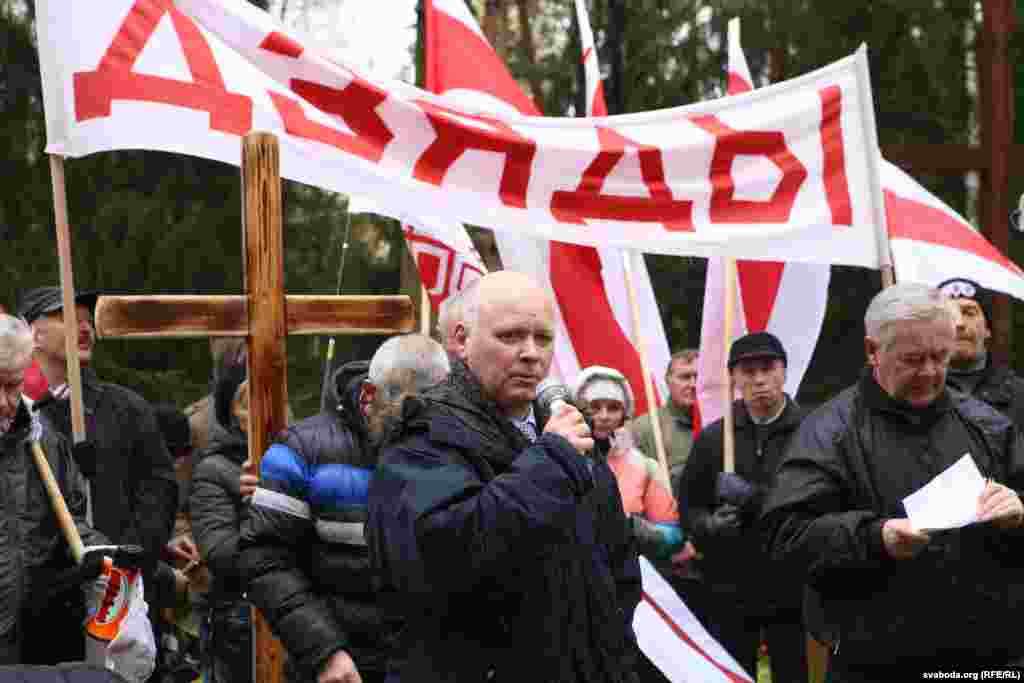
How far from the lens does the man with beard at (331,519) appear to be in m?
5.01

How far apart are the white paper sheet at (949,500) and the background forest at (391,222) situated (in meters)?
6.72

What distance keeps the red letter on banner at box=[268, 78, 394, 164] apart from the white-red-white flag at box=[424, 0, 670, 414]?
69.7 inches

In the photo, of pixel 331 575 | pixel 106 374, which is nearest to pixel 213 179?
pixel 106 374

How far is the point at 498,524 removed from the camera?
3.65m

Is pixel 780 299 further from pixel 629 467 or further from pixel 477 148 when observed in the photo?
pixel 477 148

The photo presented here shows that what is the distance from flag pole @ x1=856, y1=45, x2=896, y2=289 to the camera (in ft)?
22.0

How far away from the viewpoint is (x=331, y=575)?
201 inches

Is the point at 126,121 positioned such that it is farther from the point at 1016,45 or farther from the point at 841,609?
the point at 1016,45

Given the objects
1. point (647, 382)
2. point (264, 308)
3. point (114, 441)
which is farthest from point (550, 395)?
point (647, 382)

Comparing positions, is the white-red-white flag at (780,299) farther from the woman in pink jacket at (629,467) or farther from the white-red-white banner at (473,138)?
the white-red-white banner at (473,138)

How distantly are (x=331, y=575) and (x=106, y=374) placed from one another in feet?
21.7

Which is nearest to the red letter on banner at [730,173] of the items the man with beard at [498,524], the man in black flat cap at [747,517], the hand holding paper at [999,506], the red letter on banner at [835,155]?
the red letter on banner at [835,155]

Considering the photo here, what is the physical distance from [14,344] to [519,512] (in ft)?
6.38

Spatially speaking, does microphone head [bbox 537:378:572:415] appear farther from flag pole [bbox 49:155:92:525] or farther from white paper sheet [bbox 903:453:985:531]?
flag pole [bbox 49:155:92:525]
